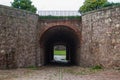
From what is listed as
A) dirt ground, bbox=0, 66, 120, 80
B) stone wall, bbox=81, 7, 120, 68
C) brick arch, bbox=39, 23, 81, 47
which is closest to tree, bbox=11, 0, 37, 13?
brick arch, bbox=39, 23, 81, 47

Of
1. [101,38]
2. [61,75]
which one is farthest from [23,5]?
[61,75]

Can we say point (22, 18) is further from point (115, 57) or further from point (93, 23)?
point (115, 57)

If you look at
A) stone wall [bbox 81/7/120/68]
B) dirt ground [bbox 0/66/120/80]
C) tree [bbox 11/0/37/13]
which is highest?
tree [bbox 11/0/37/13]

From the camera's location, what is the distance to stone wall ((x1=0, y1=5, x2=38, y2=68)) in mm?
18297

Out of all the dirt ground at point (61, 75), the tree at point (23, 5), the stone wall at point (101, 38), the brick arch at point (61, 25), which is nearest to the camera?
the dirt ground at point (61, 75)

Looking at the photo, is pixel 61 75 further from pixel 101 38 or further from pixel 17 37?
pixel 17 37

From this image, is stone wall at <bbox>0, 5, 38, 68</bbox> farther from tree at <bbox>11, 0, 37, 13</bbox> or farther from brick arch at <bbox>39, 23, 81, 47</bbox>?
tree at <bbox>11, 0, 37, 13</bbox>

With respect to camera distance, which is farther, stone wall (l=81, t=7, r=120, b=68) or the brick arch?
the brick arch

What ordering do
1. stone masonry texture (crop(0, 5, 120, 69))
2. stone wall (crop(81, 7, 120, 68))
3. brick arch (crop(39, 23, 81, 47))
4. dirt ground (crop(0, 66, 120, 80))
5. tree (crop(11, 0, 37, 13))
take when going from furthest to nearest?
tree (crop(11, 0, 37, 13))
brick arch (crop(39, 23, 81, 47))
stone masonry texture (crop(0, 5, 120, 69))
stone wall (crop(81, 7, 120, 68))
dirt ground (crop(0, 66, 120, 80))

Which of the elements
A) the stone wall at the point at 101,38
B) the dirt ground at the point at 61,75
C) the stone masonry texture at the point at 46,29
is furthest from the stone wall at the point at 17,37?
the stone wall at the point at 101,38

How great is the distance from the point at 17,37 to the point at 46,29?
3.83 metres

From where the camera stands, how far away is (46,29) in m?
22.9

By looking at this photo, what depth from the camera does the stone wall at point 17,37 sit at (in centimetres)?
1830

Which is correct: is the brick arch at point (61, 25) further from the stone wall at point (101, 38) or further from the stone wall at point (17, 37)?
the stone wall at point (17, 37)
